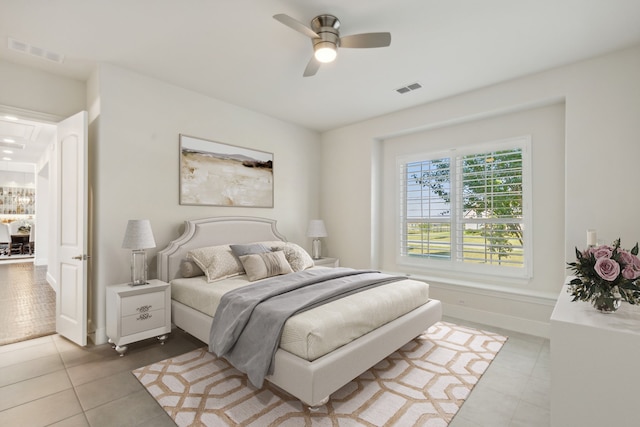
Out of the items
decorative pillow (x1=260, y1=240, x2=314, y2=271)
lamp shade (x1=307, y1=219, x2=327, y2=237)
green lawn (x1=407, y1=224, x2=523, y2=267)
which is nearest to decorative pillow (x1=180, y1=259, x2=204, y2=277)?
decorative pillow (x1=260, y1=240, x2=314, y2=271)

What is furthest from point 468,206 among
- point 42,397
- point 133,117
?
point 42,397

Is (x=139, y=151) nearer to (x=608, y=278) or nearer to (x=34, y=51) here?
(x=34, y=51)

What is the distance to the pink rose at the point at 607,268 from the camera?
1.45 meters

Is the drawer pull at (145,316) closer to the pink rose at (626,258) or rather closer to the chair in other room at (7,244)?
the pink rose at (626,258)

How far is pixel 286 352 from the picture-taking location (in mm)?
1997

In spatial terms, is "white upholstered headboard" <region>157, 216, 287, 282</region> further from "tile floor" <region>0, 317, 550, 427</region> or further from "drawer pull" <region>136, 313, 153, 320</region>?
"tile floor" <region>0, 317, 550, 427</region>

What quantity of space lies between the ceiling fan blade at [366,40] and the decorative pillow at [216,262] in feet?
8.01

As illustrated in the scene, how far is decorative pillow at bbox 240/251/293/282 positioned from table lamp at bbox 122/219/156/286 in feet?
3.12

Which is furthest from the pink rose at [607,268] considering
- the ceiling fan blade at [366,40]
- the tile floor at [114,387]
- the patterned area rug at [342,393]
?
the ceiling fan blade at [366,40]

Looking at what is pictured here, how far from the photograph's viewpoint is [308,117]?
484 centimetres

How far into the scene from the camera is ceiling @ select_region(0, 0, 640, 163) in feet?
7.68

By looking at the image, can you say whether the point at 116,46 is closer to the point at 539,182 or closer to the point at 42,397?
the point at 42,397

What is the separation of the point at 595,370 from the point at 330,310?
1421 millimetres

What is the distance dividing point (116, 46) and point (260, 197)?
2.42 meters
